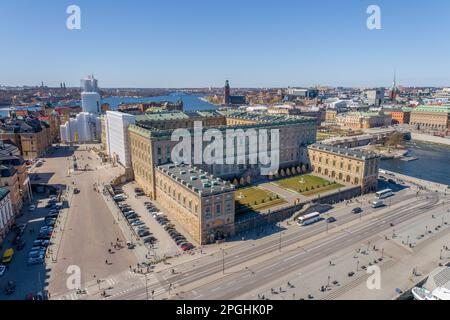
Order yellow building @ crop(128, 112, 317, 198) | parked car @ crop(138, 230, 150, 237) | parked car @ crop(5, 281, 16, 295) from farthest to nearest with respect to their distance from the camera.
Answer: yellow building @ crop(128, 112, 317, 198) → parked car @ crop(138, 230, 150, 237) → parked car @ crop(5, 281, 16, 295)

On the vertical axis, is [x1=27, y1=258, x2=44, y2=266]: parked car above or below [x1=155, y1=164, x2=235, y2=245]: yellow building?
below

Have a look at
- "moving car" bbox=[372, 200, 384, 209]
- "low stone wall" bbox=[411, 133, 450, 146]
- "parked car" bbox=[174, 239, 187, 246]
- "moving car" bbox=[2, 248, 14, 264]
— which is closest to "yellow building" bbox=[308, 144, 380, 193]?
"moving car" bbox=[372, 200, 384, 209]

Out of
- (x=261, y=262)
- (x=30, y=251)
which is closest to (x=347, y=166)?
(x=261, y=262)

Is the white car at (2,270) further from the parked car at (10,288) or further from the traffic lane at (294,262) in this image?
the traffic lane at (294,262)

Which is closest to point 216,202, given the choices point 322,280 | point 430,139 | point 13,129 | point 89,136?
point 322,280

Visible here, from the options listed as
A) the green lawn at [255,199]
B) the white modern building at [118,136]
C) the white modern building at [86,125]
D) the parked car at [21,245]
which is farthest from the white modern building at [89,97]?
the parked car at [21,245]

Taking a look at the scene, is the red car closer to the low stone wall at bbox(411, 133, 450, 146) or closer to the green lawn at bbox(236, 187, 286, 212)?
the green lawn at bbox(236, 187, 286, 212)

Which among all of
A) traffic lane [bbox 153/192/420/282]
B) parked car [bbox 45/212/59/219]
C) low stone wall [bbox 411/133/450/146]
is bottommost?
traffic lane [bbox 153/192/420/282]
